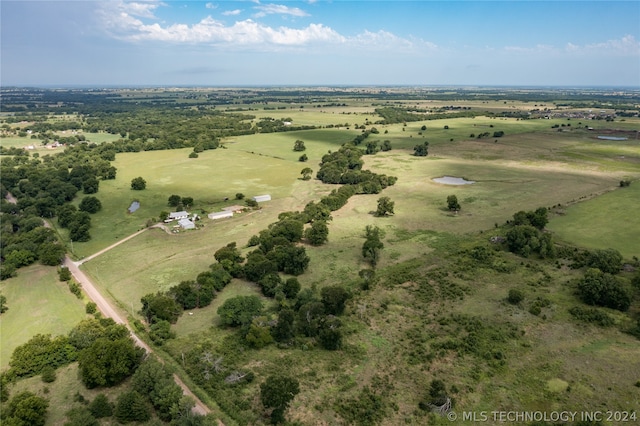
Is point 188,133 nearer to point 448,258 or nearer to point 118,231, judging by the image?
point 118,231

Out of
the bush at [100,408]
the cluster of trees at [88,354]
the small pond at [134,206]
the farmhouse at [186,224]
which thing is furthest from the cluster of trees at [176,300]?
the small pond at [134,206]

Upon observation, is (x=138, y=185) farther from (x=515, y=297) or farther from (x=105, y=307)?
(x=515, y=297)

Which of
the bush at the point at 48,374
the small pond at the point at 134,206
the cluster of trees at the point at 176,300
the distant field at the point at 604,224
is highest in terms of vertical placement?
the distant field at the point at 604,224

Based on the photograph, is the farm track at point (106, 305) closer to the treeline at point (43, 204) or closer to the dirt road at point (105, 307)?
the dirt road at point (105, 307)

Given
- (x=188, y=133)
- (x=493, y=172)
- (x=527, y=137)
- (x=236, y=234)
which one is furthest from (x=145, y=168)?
(x=527, y=137)

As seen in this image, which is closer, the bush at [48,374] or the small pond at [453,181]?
the bush at [48,374]

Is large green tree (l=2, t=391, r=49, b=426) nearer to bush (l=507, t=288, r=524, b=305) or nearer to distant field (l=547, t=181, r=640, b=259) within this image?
bush (l=507, t=288, r=524, b=305)

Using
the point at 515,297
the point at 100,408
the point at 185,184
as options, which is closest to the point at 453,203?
the point at 515,297
